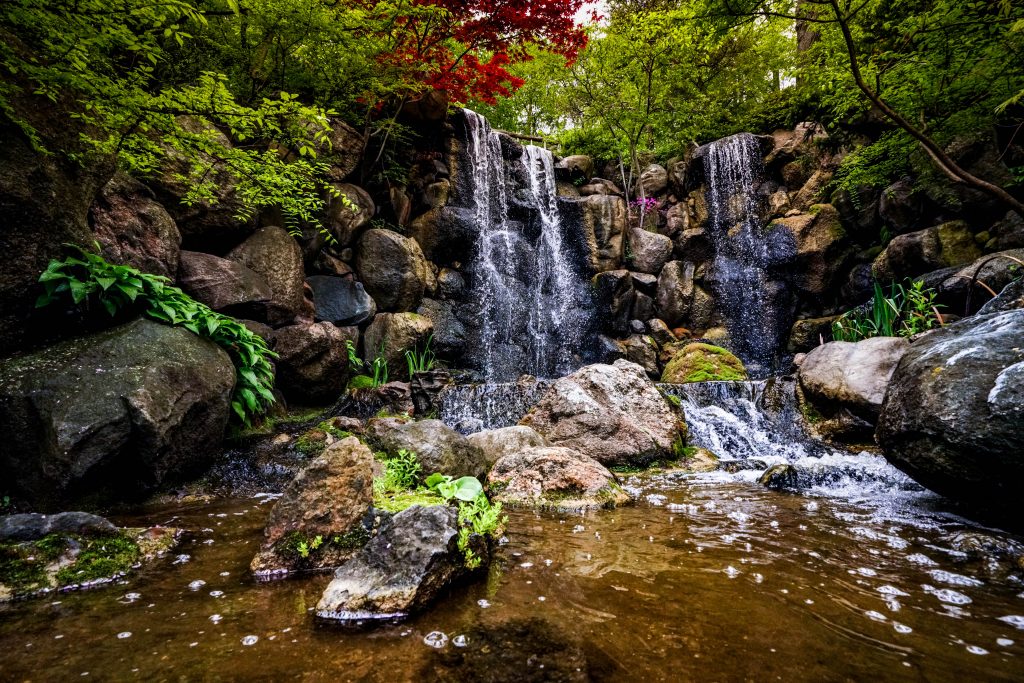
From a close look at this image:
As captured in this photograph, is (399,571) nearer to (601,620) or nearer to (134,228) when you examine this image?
(601,620)

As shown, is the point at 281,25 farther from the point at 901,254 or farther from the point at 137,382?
the point at 901,254

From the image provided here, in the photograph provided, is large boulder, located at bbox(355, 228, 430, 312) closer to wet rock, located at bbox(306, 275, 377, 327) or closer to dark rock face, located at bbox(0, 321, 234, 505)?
wet rock, located at bbox(306, 275, 377, 327)

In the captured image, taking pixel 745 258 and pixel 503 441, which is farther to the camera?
pixel 745 258

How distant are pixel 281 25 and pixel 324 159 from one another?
283 cm

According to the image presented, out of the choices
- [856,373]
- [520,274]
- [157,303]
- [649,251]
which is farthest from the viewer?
[649,251]

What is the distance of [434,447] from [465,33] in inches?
338

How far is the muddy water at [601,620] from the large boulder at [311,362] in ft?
15.8

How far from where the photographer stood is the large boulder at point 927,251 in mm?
9195

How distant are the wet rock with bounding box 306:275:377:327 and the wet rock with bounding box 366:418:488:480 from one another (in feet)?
15.8

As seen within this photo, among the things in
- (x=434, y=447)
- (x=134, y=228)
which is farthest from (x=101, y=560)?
(x=134, y=228)

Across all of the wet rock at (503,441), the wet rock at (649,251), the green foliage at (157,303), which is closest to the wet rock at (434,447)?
the wet rock at (503,441)

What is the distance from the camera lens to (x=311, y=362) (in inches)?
319

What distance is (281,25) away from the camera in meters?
6.69

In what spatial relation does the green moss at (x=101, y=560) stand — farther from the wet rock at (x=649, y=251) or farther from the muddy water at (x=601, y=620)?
the wet rock at (x=649, y=251)
